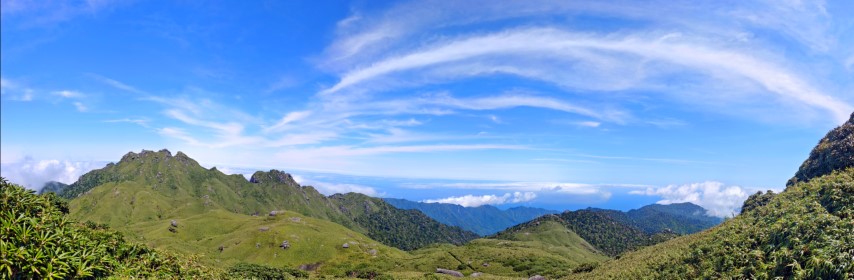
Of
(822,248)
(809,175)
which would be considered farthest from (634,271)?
(809,175)

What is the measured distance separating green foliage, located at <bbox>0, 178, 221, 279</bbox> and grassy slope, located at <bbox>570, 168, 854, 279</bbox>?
52854 millimetres

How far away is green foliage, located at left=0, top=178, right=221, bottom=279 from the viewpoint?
824 inches

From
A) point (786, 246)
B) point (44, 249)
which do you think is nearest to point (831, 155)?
point (786, 246)

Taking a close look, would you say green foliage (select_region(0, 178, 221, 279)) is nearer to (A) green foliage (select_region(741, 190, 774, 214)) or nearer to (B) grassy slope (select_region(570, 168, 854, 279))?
(B) grassy slope (select_region(570, 168, 854, 279))

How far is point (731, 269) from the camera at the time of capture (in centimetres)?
4241

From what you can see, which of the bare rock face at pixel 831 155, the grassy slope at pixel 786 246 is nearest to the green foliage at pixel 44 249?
the grassy slope at pixel 786 246

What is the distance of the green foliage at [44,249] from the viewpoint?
2092cm

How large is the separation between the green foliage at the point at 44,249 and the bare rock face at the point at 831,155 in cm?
10161

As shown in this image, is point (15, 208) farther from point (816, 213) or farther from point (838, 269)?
point (816, 213)

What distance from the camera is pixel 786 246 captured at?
3862 centimetres

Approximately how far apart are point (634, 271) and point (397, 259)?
147185 mm

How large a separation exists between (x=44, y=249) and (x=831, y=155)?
110 m

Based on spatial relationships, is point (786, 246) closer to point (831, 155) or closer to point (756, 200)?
point (831, 155)

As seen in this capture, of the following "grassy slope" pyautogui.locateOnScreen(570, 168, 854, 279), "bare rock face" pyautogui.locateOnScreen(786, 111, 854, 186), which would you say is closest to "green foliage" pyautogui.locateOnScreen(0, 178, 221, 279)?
"grassy slope" pyautogui.locateOnScreen(570, 168, 854, 279)
